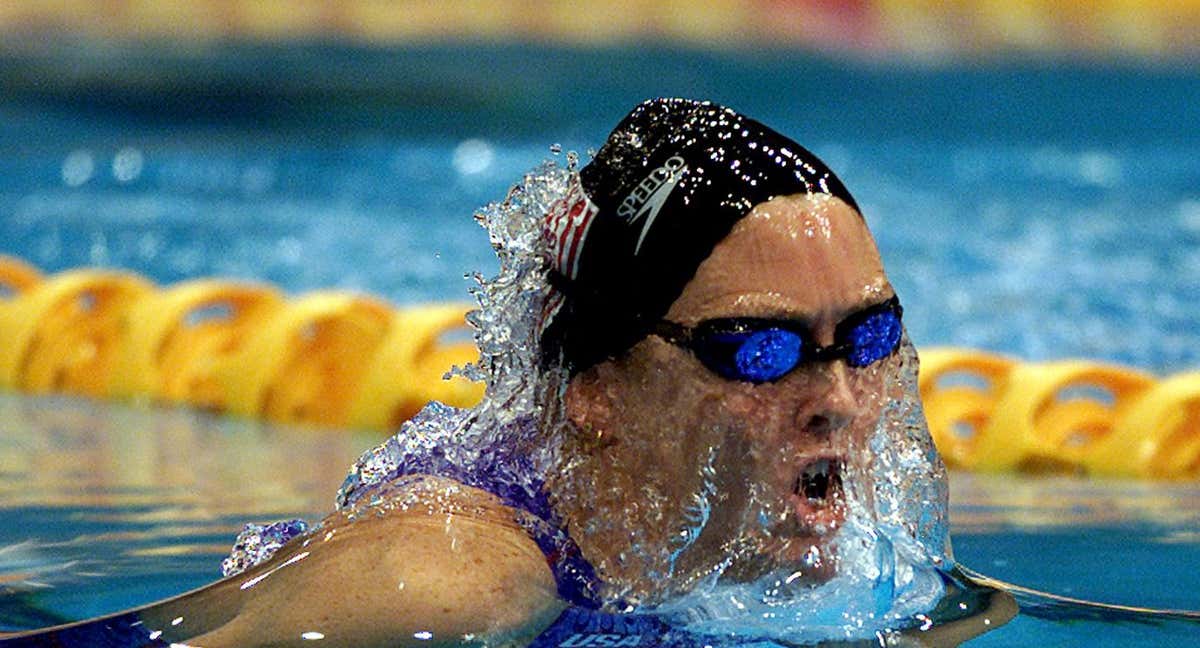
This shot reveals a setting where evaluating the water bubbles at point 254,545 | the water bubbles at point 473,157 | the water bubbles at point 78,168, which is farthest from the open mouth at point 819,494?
the water bubbles at point 78,168

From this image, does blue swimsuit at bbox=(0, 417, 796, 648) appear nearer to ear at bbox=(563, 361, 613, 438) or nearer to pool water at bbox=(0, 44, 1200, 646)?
ear at bbox=(563, 361, 613, 438)

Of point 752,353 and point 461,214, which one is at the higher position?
point 461,214

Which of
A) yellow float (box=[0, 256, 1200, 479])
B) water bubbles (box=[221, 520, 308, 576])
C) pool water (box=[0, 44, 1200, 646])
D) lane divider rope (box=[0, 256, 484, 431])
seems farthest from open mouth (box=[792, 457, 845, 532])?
lane divider rope (box=[0, 256, 484, 431])

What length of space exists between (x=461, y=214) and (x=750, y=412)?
8855 mm

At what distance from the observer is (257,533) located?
2.35 meters

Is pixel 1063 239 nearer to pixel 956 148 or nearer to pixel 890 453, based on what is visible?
pixel 956 148

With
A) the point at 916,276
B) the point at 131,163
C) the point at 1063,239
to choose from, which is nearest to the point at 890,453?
the point at 916,276

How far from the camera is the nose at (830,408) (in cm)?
194

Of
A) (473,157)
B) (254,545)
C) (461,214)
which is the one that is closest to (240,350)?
(254,545)

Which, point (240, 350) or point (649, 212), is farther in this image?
point (240, 350)

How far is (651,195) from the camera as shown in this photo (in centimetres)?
198

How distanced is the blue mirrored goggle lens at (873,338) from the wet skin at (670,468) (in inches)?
0.7

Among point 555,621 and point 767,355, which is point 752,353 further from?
point 555,621

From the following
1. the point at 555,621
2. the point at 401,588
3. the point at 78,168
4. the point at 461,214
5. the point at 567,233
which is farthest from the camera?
the point at 78,168
